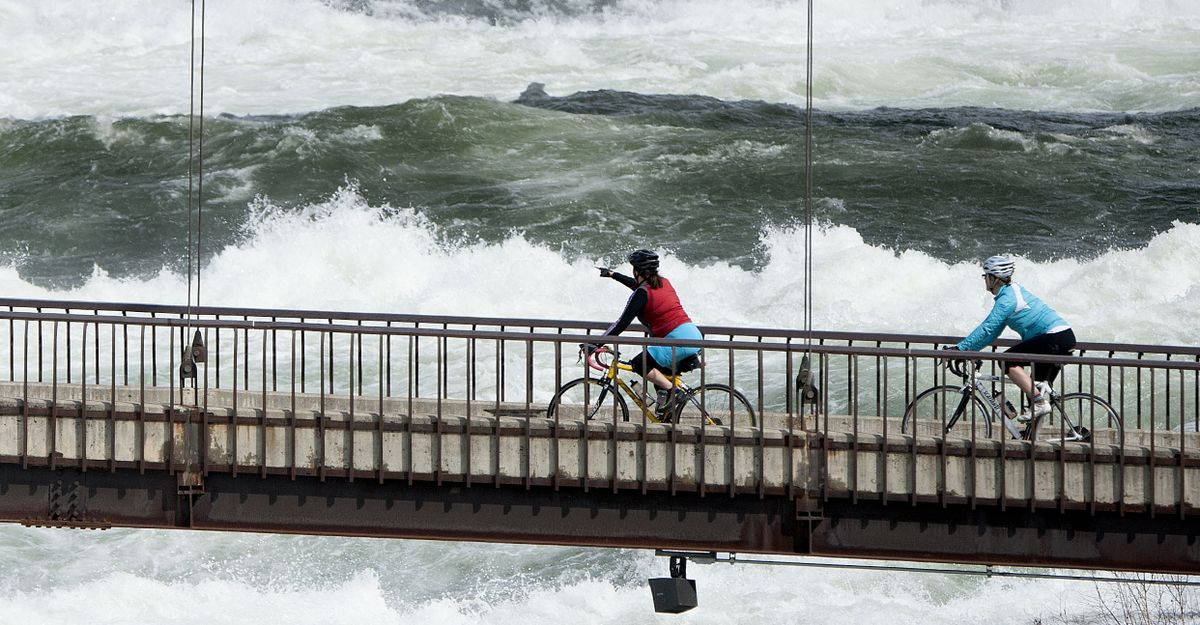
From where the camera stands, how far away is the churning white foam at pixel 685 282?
33.5 metres

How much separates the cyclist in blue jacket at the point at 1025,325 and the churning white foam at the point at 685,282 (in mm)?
18195

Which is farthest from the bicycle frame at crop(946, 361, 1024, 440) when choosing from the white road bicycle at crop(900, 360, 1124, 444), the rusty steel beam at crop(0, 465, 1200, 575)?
the rusty steel beam at crop(0, 465, 1200, 575)

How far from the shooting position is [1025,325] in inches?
527

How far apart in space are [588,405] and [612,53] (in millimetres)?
42865

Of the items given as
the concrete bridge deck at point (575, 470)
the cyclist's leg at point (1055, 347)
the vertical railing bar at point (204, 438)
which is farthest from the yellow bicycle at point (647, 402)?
the vertical railing bar at point (204, 438)

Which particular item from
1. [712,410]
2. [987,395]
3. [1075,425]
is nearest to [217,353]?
[712,410]

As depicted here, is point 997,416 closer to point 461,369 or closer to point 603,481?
point 603,481

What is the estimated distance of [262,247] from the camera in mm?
39031

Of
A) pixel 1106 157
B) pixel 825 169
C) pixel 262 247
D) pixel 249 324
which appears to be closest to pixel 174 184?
pixel 262 247

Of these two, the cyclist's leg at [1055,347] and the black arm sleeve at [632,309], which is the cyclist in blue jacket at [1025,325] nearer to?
the cyclist's leg at [1055,347]

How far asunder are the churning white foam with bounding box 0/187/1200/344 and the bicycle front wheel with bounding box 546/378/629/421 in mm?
18036

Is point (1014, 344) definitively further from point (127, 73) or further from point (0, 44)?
point (0, 44)

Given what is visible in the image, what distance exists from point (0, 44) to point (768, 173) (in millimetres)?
27494

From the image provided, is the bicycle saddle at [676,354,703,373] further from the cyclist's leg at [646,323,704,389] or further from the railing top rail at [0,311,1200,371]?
the railing top rail at [0,311,1200,371]
